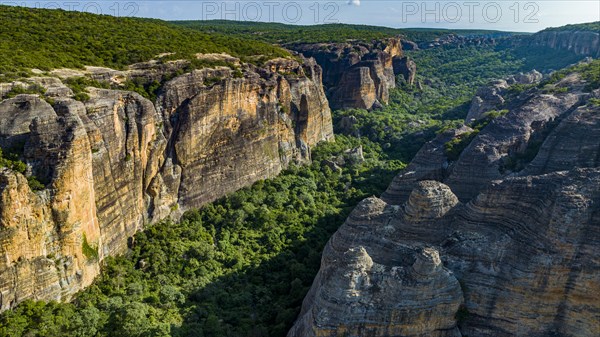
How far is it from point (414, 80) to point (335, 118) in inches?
1665

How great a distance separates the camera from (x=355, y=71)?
81.3 m

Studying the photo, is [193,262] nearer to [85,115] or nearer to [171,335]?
[171,335]

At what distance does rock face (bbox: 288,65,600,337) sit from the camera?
2019cm

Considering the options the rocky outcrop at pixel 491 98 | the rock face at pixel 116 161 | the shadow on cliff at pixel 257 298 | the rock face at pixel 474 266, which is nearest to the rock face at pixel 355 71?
the rocky outcrop at pixel 491 98

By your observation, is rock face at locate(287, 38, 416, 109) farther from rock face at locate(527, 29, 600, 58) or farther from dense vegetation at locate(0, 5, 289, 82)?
rock face at locate(527, 29, 600, 58)

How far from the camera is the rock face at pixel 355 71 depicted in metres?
81.5

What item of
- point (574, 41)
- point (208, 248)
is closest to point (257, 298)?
point (208, 248)

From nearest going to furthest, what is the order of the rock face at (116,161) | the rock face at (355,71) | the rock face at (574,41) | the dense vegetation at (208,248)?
the rock face at (116,161), the dense vegetation at (208,248), the rock face at (355,71), the rock face at (574,41)

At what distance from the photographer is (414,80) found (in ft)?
361

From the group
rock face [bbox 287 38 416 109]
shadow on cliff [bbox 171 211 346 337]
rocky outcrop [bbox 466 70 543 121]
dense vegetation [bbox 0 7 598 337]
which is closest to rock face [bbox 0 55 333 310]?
dense vegetation [bbox 0 7 598 337]

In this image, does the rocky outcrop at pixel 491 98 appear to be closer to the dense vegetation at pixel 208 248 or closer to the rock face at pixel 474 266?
the dense vegetation at pixel 208 248

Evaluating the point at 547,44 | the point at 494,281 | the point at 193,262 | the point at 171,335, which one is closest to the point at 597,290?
the point at 494,281

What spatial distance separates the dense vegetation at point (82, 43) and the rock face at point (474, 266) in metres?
26.3

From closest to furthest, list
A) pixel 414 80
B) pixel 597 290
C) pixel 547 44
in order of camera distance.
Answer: pixel 597 290 → pixel 414 80 → pixel 547 44
